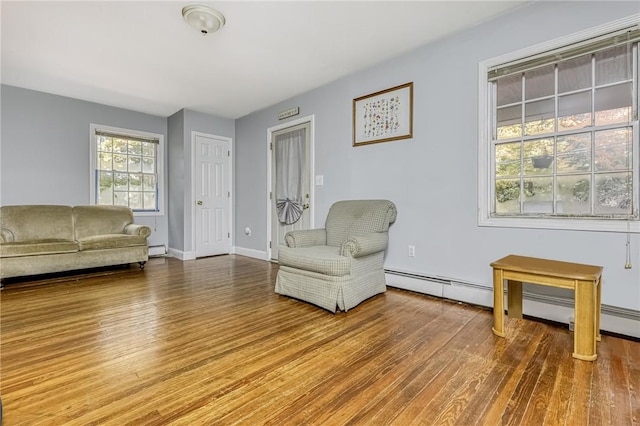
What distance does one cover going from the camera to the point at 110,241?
12.7 ft

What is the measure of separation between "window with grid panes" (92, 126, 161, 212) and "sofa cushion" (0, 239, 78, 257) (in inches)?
47.5

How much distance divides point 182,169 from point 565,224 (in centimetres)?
492

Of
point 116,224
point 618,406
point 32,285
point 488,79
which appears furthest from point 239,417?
point 116,224

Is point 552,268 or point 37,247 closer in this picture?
point 552,268

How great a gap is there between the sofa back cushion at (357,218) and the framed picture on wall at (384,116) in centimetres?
73

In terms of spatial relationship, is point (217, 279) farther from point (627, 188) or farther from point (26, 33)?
point (627, 188)

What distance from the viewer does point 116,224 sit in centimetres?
438

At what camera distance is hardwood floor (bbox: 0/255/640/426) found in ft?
4.13

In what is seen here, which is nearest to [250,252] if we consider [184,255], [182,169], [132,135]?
[184,255]

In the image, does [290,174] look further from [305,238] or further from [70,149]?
[70,149]

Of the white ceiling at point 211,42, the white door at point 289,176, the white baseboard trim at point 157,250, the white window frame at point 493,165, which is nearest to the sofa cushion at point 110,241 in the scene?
the white baseboard trim at point 157,250

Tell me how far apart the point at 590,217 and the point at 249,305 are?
272cm

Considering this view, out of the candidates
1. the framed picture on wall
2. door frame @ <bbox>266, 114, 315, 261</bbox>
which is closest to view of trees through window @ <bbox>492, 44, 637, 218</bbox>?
the framed picture on wall

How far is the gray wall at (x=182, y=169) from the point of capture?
4.82m
